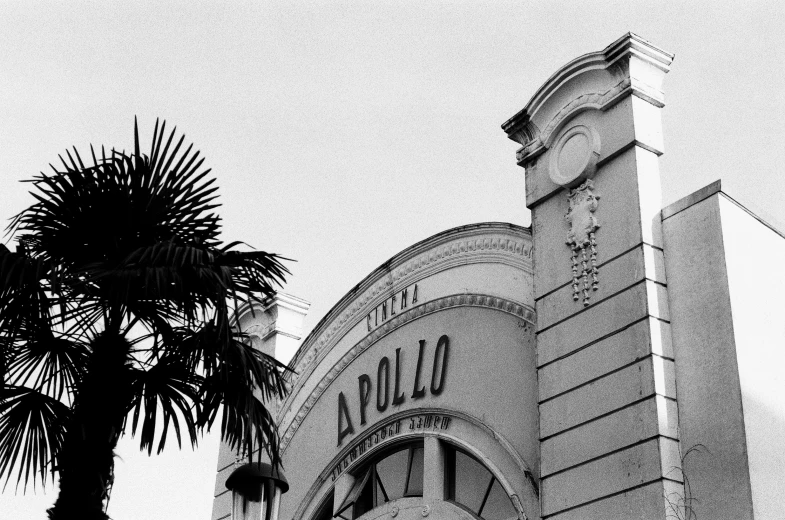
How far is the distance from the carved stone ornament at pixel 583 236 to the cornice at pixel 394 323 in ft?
3.68

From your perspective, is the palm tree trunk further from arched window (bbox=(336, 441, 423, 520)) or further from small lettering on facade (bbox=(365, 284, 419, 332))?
small lettering on facade (bbox=(365, 284, 419, 332))

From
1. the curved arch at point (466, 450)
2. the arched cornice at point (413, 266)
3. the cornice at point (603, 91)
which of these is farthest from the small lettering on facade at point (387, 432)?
the cornice at point (603, 91)

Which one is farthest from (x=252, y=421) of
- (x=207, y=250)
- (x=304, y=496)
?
(x=304, y=496)

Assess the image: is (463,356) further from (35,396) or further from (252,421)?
(35,396)

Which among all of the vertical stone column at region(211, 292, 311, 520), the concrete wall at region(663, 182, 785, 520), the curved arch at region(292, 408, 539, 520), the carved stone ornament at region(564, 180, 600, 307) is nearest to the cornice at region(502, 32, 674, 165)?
the carved stone ornament at region(564, 180, 600, 307)

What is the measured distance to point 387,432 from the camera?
557 inches

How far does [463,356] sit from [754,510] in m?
4.75

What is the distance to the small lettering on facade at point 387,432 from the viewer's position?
529 inches

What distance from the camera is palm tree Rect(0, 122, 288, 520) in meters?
8.55

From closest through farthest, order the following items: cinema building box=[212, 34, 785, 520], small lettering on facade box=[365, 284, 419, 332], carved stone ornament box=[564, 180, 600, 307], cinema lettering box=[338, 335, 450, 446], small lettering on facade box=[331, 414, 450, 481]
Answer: cinema building box=[212, 34, 785, 520] < carved stone ornament box=[564, 180, 600, 307] < small lettering on facade box=[331, 414, 450, 481] < cinema lettering box=[338, 335, 450, 446] < small lettering on facade box=[365, 284, 419, 332]

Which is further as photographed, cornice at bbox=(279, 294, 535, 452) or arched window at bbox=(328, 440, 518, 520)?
cornice at bbox=(279, 294, 535, 452)

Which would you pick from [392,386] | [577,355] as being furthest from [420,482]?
[577,355]

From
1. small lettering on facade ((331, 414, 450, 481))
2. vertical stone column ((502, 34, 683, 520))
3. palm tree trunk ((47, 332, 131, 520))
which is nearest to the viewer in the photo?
palm tree trunk ((47, 332, 131, 520))

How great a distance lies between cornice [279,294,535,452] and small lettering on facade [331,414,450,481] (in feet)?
4.51
